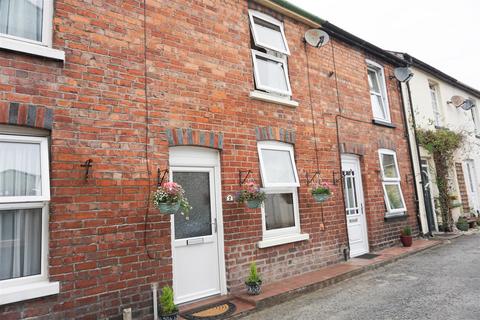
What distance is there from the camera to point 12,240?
3463 millimetres

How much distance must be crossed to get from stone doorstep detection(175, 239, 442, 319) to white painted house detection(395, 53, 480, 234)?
11.7 ft

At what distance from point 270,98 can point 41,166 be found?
3897mm

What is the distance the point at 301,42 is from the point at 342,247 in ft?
15.0

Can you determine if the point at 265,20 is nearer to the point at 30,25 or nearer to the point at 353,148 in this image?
the point at 353,148

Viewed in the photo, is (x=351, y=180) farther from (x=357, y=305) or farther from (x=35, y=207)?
(x=35, y=207)

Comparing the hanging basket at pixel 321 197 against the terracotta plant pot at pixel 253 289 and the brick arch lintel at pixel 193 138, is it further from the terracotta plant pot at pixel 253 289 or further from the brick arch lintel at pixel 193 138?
the brick arch lintel at pixel 193 138

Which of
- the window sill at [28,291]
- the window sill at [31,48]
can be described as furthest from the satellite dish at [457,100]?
the window sill at [28,291]

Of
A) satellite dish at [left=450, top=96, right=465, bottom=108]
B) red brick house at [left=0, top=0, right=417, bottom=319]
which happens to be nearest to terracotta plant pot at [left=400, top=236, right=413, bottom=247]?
red brick house at [left=0, top=0, right=417, bottom=319]

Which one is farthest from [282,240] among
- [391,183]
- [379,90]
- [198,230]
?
[379,90]

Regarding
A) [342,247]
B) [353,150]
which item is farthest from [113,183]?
[353,150]

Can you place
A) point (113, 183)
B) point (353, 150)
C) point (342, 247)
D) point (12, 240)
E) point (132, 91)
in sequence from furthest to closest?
point (353, 150) < point (342, 247) < point (132, 91) < point (113, 183) < point (12, 240)

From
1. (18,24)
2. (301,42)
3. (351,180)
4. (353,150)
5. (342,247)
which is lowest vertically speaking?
(342,247)

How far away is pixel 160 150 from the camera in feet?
14.8

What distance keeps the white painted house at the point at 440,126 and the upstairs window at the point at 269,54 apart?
5.61 meters
